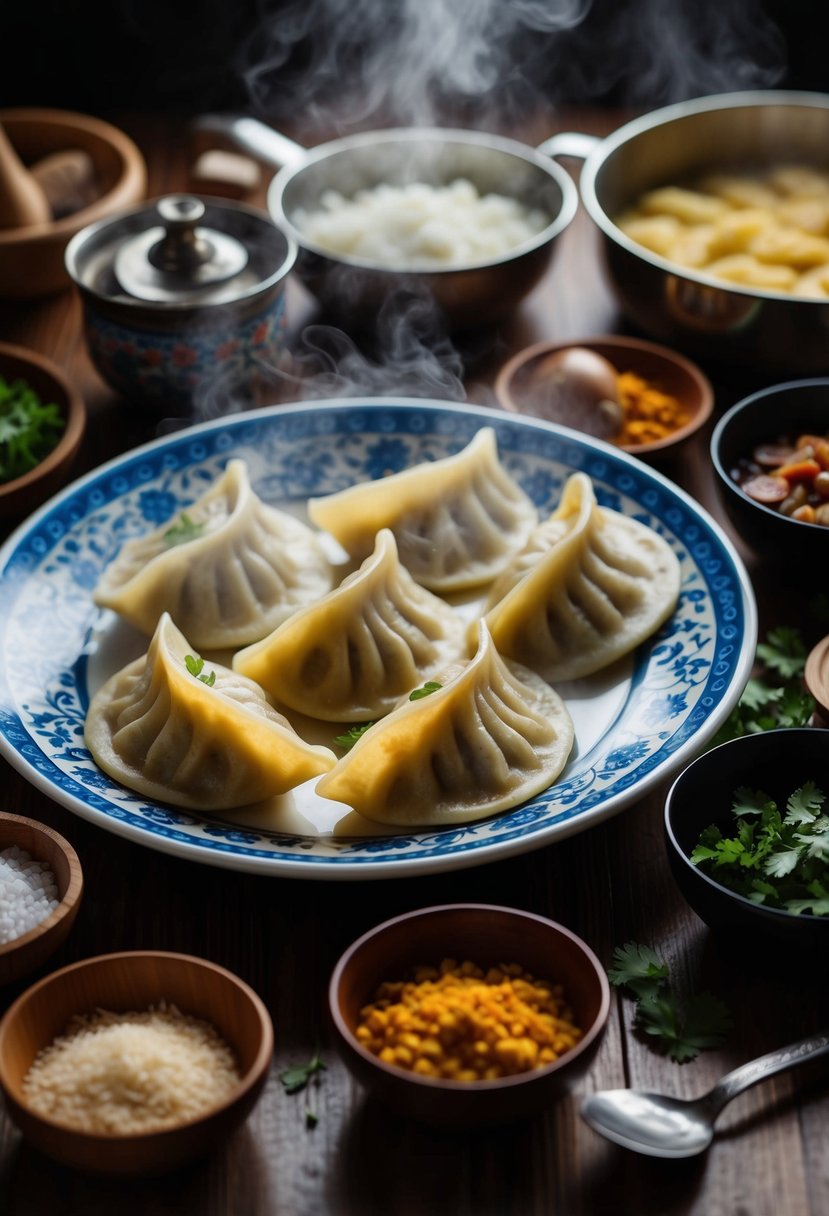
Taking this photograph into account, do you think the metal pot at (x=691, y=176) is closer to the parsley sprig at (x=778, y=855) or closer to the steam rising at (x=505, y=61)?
the steam rising at (x=505, y=61)

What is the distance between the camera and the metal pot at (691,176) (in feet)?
10.8

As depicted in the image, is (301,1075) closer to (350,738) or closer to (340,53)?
(350,738)

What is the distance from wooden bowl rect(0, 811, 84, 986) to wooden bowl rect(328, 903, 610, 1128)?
43cm

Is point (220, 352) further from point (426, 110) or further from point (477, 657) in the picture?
point (426, 110)

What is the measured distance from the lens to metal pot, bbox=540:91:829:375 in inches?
129

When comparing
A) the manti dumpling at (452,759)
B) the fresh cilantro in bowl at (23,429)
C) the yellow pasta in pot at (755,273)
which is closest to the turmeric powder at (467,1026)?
the manti dumpling at (452,759)

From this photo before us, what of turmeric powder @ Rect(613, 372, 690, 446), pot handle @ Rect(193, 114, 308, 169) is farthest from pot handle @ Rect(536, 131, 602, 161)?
turmeric powder @ Rect(613, 372, 690, 446)

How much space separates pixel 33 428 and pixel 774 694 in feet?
5.87

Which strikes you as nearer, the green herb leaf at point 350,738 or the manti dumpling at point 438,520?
the green herb leaf at point 350,738

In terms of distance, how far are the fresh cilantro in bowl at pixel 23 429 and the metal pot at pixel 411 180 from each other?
30.9 inches

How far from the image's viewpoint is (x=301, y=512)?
3.18 m

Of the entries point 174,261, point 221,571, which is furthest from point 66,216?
point 221,571

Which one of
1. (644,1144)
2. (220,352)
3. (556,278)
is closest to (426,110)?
(556,278)

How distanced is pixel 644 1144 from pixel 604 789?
60 centimetres
